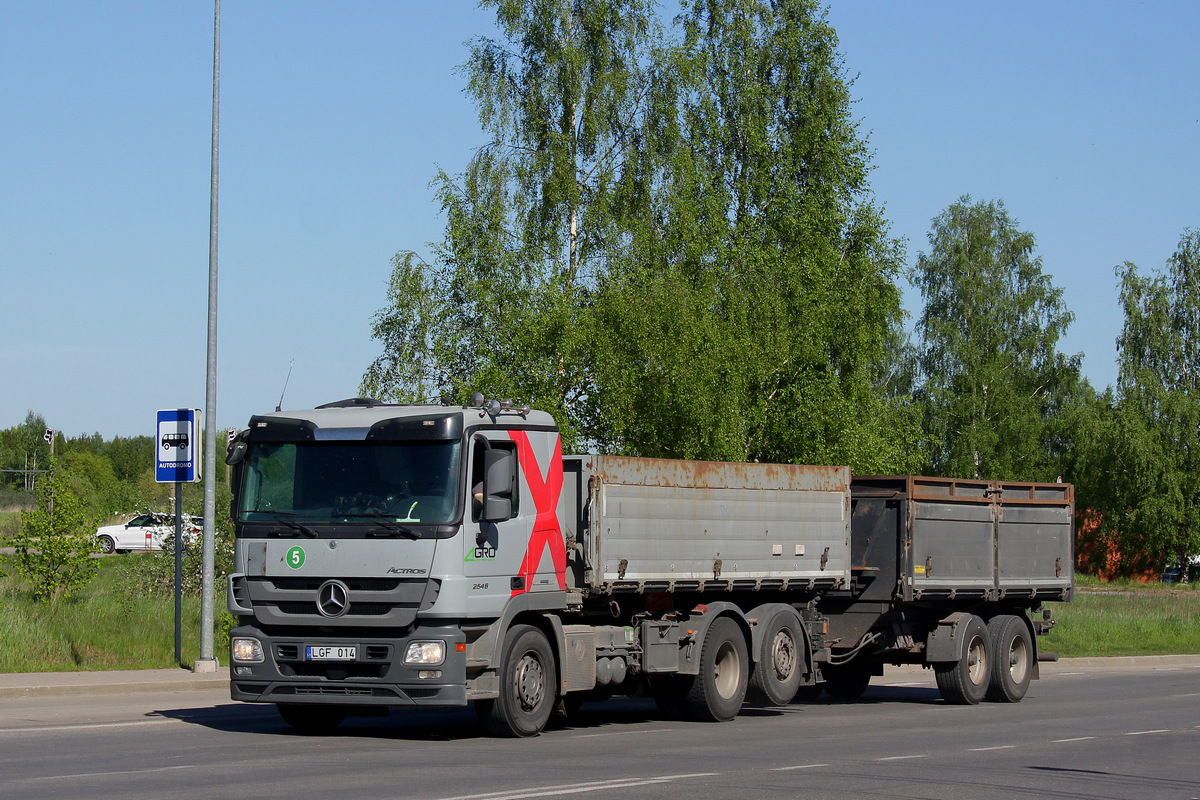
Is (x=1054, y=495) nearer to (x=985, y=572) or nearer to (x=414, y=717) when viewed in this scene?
(x=985, y=572)

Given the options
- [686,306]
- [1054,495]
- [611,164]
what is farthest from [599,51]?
[1054,495]

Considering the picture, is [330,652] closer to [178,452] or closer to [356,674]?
[356,674]

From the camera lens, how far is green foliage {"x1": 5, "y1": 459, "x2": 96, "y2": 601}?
22.2 meters

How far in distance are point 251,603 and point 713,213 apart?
970 inches

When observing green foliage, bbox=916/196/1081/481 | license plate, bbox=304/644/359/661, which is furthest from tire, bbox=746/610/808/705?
green foliage, bbox=916/196/1081/481

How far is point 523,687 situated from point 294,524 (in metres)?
2.55

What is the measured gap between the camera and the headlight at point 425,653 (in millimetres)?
12219

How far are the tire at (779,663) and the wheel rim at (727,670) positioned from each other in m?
0.30

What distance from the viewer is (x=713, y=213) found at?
118 feet

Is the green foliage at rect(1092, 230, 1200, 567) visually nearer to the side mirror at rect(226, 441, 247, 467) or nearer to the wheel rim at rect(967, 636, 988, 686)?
the wheel rim at rect(967, 636, 988, 686)

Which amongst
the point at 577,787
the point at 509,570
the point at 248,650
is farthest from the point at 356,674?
the point at 577,787

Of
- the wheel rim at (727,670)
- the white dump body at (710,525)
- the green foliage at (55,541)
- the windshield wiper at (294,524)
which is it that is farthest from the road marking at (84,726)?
the green foliage at (55,541)

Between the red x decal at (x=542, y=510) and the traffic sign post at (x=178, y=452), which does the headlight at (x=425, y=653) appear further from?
the traffic sign post at (x=178, y=452)

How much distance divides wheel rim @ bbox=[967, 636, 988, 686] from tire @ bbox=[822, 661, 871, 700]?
1365mm
